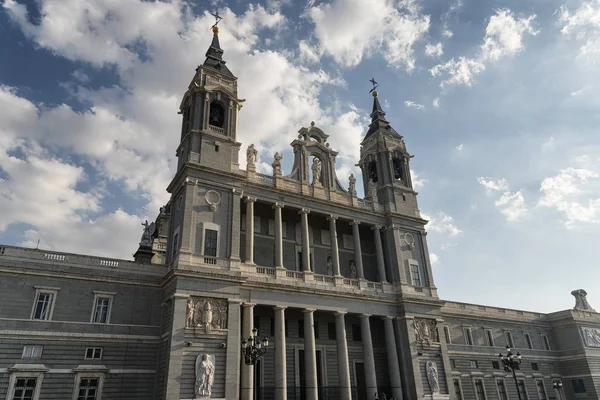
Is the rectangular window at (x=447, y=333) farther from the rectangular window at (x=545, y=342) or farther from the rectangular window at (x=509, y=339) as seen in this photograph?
the rectangular window at (x=545, y=342)

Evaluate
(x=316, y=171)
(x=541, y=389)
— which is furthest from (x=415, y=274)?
(x=541, y=389)

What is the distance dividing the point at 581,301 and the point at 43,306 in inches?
2299

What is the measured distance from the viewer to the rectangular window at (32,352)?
84.9ft

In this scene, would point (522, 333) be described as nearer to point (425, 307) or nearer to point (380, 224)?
point (425, 307)

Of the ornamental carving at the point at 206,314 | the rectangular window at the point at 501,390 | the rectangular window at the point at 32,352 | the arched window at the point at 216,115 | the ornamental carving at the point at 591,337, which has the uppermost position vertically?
the arched window at the point at 216,115

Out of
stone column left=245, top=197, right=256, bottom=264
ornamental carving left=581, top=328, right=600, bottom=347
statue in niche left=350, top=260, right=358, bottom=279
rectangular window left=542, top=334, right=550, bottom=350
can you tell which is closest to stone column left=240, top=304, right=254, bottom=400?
stone column left=245, top=197, right=256, bottom=264

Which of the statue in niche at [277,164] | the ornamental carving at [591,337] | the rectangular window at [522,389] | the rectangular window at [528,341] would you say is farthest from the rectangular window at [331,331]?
the ornamental carving at [591,337]

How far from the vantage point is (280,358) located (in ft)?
101

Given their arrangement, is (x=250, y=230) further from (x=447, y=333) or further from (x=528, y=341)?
(x=528, y=341)

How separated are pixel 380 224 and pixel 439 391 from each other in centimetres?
1467

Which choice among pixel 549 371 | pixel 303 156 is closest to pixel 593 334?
pixel 549 371

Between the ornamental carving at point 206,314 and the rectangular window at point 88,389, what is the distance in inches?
247

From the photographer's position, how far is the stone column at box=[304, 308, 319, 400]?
31047 mm

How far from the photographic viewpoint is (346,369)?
3306 centimetres
